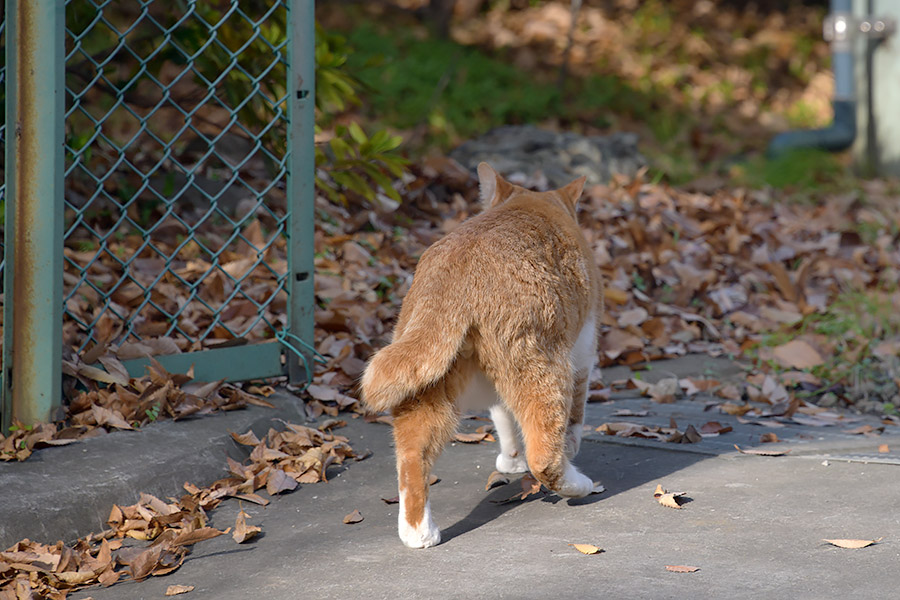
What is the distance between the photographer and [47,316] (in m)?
3.02

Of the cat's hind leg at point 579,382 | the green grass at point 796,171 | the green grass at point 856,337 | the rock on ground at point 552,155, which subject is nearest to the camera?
the cat's hind leg at point 579,382

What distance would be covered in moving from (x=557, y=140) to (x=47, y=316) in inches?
185

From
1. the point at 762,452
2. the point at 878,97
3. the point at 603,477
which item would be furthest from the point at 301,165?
the point at 878,97

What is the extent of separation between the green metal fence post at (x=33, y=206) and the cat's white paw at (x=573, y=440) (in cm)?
161

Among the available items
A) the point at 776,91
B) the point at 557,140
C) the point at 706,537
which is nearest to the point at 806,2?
the point at 776,91

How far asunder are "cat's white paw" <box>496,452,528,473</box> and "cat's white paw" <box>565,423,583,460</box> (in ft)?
0.55

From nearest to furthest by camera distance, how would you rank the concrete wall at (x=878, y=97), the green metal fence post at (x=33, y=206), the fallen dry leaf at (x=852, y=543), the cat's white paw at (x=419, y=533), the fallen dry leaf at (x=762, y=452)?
1. the fallen dry leaf at (x=852, y=543)
2. the cat's white paw at (x=419, y=533)
3. the green metal fence post at (x=33, y=206)
4. the fallen dry leaf at (x=762, y=452)
5. the concrete wall at (x=878, y=97)

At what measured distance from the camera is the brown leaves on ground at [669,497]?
2822 millimetres

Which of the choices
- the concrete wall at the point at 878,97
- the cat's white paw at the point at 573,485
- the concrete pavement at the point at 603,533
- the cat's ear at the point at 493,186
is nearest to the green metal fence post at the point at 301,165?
the concrete pavement at the point at 603,533

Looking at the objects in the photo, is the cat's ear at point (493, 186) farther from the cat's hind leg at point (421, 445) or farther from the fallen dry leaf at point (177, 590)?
the fallen dry leaf at point (177, 590)

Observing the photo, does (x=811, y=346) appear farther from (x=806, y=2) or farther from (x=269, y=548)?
(x=806, y=2)

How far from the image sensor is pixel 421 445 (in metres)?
2.63

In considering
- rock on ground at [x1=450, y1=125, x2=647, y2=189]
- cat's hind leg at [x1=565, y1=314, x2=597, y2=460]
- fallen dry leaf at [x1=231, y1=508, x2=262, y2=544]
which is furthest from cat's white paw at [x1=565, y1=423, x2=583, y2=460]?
rock on ground at [x1=450, y1=125, x2=647, y2=189]

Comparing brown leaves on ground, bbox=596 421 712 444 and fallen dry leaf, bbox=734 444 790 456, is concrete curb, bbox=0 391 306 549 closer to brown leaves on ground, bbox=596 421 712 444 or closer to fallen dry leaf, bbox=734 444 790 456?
brown leaves on ground, bbox=596 421 712 444
